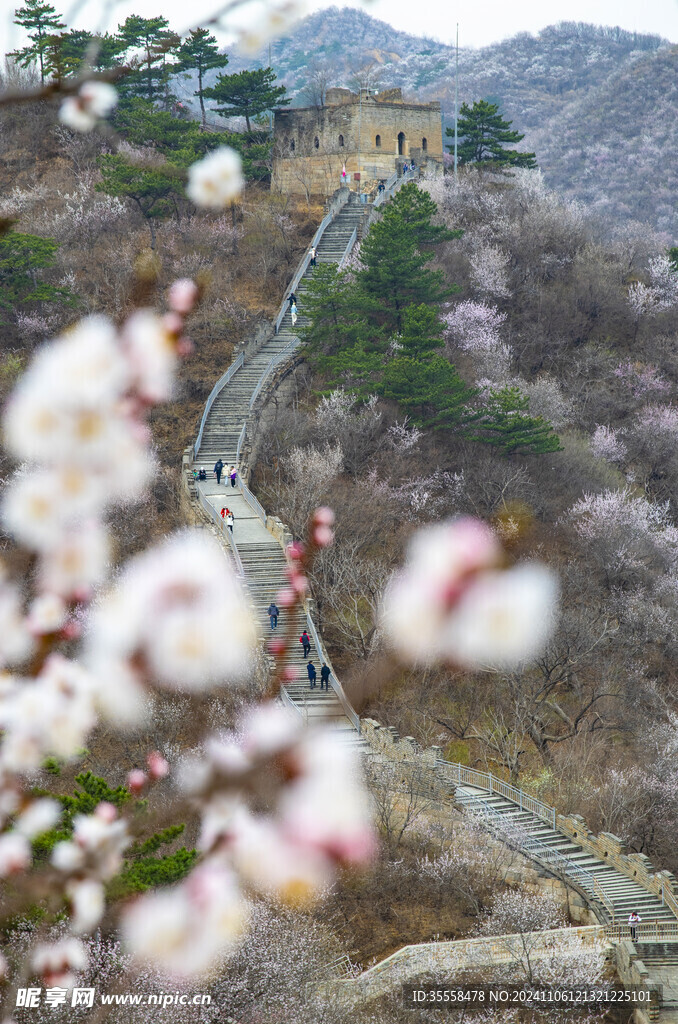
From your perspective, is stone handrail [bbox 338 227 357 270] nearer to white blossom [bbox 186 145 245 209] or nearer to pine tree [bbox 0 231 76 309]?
pine tree [bbox 0 231 76 309]

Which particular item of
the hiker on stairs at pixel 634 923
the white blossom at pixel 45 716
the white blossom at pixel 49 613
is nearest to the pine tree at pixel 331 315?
the hiker on stairs at pixel 634 923

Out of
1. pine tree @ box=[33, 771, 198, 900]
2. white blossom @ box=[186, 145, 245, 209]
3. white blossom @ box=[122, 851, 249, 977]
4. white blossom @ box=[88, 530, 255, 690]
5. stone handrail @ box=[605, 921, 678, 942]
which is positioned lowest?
stone handrail @ box=[605, 921, 678, 942]

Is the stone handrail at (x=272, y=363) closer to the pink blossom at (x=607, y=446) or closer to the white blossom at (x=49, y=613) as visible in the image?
the pink blossom at (x=607, y=446)

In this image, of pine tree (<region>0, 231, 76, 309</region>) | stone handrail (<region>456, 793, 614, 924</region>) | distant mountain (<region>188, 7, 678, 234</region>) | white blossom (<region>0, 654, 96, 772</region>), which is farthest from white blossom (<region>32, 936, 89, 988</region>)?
distant mountain (<region>188, 7, 678, 234</region>)

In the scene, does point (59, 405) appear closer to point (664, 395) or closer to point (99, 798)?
point (99, 798)

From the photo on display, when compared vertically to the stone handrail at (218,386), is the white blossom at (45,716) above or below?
above

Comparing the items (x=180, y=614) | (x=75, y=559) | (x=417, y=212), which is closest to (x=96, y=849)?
(x=75, y=559)
